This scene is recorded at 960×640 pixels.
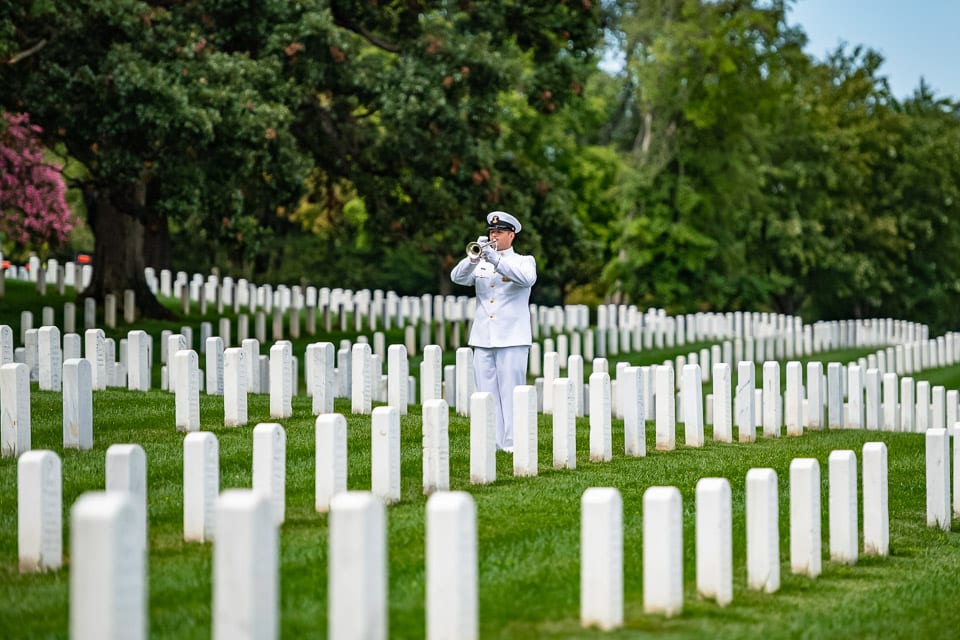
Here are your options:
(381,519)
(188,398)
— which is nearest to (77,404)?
(188,398)

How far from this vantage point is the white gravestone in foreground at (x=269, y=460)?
7844 millimetres

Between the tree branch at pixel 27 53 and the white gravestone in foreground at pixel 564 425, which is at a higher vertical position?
the tree branch at pixel 27 53

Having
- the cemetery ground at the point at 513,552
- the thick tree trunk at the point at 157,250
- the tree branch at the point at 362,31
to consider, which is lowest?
the cemetery ground at the point at 513,552

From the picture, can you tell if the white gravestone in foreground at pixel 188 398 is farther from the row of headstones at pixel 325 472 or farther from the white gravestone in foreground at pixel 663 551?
the white gravestone in foreground at pixel 663 551

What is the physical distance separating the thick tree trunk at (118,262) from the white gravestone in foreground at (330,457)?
1901 cm

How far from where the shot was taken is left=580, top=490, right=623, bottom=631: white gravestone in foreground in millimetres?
5980

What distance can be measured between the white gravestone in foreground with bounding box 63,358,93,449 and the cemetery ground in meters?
0.12

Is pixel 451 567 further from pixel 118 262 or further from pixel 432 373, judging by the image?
pixel 118 262

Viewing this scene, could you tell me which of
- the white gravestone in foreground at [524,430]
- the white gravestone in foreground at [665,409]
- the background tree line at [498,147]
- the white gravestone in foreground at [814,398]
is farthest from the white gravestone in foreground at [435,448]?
the background tree line at [498,147]

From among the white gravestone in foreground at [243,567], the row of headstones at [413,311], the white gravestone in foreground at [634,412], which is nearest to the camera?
the white gravestone in foreground at [243,567]

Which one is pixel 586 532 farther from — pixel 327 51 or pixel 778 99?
pixel 778 99

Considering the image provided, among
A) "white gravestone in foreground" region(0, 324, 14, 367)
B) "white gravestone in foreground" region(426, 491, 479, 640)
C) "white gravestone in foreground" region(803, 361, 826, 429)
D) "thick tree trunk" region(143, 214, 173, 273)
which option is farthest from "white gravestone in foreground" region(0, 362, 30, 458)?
"thick tree trunk" region(143, 214, 173, 273)

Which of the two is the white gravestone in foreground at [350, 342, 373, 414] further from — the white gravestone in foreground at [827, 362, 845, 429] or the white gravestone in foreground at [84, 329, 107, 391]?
the white gravestone in foreground at [827, 362, 845, 429]

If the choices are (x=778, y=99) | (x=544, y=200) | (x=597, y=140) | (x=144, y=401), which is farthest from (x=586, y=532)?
(x=597, y=140)
